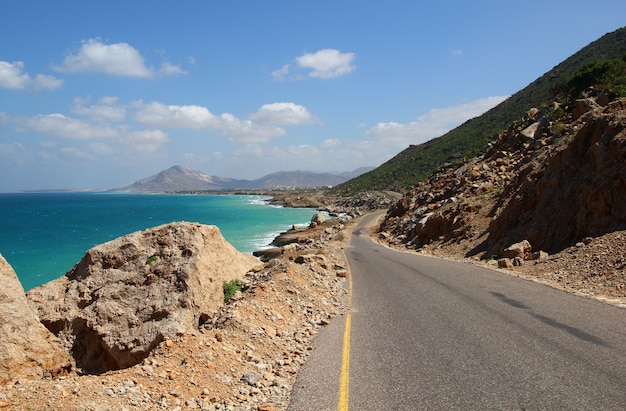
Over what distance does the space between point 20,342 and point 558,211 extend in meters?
19.7

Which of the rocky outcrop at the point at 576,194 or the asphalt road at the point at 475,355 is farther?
the rocky outcrop at the point at 576,194

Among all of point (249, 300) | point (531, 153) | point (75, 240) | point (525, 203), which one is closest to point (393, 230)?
point (531, 153)

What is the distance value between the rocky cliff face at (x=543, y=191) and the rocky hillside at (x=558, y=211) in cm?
5

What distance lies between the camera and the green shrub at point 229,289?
10445 mm

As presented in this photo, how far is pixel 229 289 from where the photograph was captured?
10719mm

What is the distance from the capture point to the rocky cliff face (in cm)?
1598

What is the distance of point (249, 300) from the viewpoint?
30.9ft

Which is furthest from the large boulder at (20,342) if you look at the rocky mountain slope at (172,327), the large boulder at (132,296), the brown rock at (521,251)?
the brown rock at (521,251)

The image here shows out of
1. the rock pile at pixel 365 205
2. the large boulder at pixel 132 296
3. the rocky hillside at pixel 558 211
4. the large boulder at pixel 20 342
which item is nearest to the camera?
the large boulder at pixel 20 342

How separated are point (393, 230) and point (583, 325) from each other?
3518 centimetres

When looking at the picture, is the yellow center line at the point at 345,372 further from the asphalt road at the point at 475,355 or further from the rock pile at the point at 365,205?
the rock pile at the point at 365,205

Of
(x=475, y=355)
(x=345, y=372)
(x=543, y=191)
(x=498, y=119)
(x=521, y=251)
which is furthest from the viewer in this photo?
(x=498, y=119)

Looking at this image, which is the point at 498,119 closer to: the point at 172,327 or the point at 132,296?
the point at 132,296

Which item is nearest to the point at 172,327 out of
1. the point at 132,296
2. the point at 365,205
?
the point at 132,296
